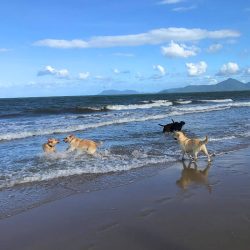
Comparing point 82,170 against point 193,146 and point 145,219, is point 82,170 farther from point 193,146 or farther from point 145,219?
point 145,219

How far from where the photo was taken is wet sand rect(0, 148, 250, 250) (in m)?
4.88

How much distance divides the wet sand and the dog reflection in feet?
0.06

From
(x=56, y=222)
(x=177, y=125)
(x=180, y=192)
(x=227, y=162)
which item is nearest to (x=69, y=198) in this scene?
(x=56, y=222)

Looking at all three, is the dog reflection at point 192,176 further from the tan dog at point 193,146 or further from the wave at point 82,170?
the wave at point 82,170

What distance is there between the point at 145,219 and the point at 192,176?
3012mm

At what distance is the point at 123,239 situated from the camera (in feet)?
16.3

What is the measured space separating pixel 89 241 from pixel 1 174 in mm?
4665

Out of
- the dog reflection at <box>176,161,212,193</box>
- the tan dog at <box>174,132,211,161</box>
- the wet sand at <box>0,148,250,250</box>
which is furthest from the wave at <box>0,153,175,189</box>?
the wet sand at <box>0,148,250,250</box>

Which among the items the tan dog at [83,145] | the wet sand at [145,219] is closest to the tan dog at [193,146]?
the wet sand at [145,219]

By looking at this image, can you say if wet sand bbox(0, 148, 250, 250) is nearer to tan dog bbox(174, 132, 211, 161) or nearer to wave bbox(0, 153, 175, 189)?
wave bbox(0, 153, 175, 189)

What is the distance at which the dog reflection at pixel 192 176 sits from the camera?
25.3 feet

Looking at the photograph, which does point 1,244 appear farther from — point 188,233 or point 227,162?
point 227,162

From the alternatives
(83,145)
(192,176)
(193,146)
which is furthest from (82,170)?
(193,146)

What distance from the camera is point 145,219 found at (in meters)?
5.67
